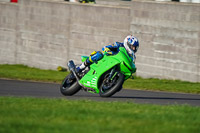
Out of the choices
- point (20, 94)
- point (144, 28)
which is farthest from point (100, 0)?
point (20, 94)

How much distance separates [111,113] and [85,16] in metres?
13.6

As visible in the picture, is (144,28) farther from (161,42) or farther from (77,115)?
(77,115)

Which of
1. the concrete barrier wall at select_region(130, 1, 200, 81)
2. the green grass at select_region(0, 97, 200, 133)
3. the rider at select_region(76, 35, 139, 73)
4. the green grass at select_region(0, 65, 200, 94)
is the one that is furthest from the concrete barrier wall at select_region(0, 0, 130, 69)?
the green grass at select_region(0, 97, 200, 133)

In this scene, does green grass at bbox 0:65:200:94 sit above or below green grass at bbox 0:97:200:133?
below

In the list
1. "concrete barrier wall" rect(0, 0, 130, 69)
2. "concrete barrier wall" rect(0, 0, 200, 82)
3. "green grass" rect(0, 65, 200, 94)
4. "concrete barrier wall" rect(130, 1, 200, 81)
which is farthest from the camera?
"concrete barrier wall" rect(0, 0, 130, 69)

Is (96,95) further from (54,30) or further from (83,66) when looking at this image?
(54,30)

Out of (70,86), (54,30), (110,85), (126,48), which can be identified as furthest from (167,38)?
(110,85)

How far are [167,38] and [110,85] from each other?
785 centimetres

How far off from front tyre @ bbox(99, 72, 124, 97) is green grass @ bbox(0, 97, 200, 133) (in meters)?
1.11

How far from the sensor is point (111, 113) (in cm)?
797

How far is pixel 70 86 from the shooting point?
11586mm

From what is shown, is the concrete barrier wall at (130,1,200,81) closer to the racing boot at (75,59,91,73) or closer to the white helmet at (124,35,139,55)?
the white helmet at (124,35,139,55)

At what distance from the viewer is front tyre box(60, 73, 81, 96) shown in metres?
11.5

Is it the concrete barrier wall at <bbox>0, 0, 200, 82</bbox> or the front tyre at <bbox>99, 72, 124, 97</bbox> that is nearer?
the front tyre at <bbox>99, 72, 124, 97</bbox>
